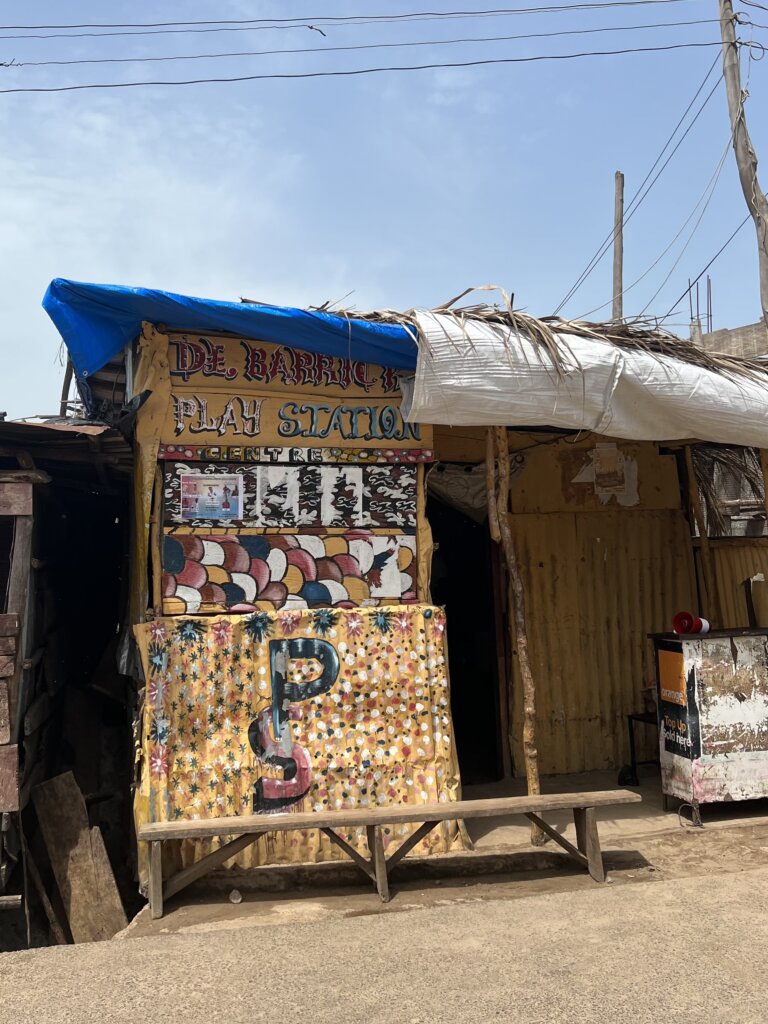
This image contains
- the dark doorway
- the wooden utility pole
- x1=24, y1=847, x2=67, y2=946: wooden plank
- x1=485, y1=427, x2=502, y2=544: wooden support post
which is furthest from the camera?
the wooden utility pole

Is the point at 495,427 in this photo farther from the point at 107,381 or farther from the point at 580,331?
the point at 107,381

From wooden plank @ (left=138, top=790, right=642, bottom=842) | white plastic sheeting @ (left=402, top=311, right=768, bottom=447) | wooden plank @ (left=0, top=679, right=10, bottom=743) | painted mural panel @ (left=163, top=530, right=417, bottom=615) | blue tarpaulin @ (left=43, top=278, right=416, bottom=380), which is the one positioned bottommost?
wooden plank @ (left=138, top=790, right=642, bottom=842)

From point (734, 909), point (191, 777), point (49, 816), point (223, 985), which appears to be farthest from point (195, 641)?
point (734, 909)

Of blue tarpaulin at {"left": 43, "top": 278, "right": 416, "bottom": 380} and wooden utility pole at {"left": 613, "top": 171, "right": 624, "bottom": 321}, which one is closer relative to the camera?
blue tarpaulin at {"left": 43, "top": 278, "right": 416, "bottom": 380}

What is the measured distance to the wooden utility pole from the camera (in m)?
16.3

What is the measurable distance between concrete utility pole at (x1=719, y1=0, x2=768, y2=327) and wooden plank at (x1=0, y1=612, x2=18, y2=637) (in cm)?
842

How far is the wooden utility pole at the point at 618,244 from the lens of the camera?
1633 centimetres

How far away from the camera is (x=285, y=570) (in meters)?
5.45

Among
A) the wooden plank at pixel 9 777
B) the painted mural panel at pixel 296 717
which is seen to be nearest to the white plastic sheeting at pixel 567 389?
the painted mural panel at pixel 296 717

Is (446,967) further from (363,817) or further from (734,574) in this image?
(734,574)

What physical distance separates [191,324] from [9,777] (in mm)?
2976

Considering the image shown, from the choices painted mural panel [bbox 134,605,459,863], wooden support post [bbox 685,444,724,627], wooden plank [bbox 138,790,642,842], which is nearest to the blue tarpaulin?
painted mural panel [bbox 134,605,459,863]

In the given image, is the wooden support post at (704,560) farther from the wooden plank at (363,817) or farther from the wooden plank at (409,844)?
the wooden plank at (409,844)

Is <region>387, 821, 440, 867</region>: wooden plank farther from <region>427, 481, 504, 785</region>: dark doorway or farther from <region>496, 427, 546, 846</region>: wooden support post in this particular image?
<region>427, 481, 504, 785</region>: dark doorway
